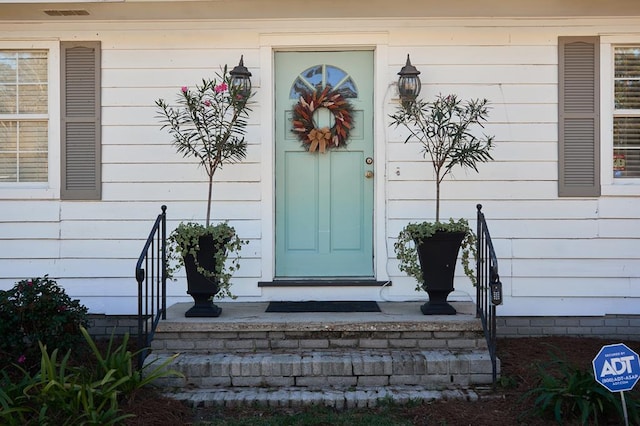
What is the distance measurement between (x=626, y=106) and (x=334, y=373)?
3.52 meters

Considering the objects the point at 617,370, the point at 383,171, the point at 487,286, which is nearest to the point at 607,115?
the point at 383,171

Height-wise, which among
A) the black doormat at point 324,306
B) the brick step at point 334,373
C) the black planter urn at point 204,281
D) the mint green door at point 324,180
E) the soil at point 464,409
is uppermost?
the mint green door at point 324,180

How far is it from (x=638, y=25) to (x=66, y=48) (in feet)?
16.4

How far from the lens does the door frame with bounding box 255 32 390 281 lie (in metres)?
5.38

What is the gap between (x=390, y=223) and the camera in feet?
17.6

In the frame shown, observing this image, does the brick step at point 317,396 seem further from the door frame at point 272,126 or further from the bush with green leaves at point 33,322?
the door frame at point 272,126

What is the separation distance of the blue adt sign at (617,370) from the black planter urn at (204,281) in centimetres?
263

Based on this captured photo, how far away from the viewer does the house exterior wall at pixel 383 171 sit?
5359 millimetres

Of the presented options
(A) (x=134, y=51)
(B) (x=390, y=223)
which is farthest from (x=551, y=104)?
(A) (x=134, y=51)

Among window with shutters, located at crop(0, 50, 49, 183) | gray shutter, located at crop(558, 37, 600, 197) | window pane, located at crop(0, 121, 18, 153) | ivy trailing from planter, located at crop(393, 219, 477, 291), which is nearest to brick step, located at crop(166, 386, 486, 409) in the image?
ivy trailing from planter, located at crop(393, 219, 477, 291)

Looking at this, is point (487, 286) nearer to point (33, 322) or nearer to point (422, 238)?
point (422, 238)

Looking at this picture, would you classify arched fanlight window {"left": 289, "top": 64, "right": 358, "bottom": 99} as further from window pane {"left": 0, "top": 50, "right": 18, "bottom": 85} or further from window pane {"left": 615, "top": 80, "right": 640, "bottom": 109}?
window pane {"left": 0, "top": 50, "right": 18, "bottom": 85}

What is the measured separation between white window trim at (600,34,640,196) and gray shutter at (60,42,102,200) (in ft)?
14.5

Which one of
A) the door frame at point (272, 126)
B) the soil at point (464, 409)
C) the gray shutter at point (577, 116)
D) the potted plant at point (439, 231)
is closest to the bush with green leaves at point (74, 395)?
the soil at point (464, 409)
